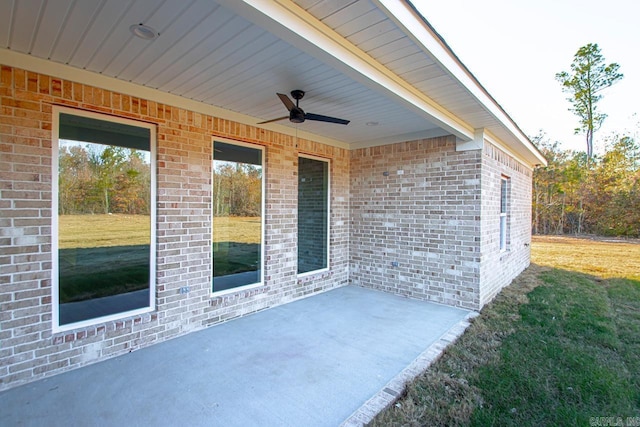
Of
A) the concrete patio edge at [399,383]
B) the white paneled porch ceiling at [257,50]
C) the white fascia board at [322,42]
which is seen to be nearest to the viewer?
the white fascia board at [322,42]

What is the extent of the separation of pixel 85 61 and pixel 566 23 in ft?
47.6

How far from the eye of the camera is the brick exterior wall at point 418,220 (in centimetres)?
484

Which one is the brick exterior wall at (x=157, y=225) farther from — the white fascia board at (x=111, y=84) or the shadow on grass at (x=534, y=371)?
the shadow on grass at (x=534, y=371)

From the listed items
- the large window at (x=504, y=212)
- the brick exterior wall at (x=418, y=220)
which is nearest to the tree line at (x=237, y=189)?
the brick exterior wall at (x=418, y=220)

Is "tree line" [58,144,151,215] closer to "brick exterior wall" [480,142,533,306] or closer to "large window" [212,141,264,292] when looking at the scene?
"large window" [212,141,264,292]

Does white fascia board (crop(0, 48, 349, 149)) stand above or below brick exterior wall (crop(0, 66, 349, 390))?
above

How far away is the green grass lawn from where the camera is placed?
234 centimetres

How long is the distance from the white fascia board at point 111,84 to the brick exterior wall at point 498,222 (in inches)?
145

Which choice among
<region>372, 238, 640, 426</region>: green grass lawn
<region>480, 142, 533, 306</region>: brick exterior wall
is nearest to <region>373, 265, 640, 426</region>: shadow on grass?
<region>372, 238, 640, 426</region>: green grass lawn

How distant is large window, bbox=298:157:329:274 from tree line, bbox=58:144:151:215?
2.52 meters

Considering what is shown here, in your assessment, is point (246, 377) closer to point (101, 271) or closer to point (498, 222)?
point (101, 271)

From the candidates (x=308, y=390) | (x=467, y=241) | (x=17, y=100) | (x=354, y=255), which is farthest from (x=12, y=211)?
(x=467, y=241)

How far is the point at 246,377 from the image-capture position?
284 centimetres

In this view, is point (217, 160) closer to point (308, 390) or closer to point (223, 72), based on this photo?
point (223, 72)
